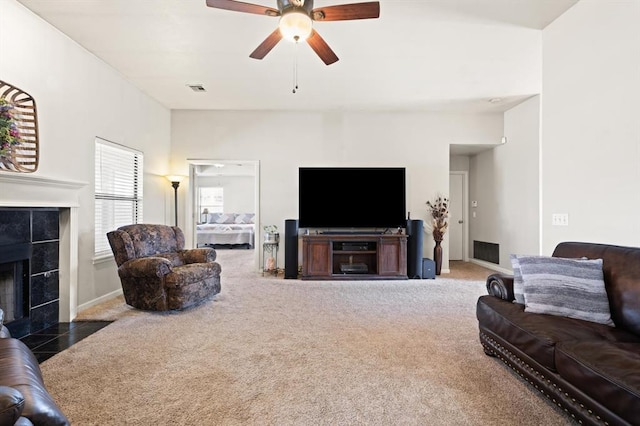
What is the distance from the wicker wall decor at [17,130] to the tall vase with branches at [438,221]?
17.9ft

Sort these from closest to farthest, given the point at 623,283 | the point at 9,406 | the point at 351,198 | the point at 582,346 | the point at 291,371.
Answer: the point at 9,406 < the point at 582,346 < the point at 623,283 < the point at 291,371 < the point at 351,198

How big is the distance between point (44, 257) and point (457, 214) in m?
6.97

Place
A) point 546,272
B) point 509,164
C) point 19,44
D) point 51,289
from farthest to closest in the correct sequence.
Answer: point 509,164 < point 51,289 < point 19,44 < point 546,272

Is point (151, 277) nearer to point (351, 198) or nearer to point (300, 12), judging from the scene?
point (300, 12)

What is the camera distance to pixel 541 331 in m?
1.84

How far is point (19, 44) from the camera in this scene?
292 cm

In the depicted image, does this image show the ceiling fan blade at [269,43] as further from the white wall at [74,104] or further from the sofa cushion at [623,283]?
the sofa cushion at [623,283]

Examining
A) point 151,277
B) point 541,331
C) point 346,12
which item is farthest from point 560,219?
point 151,277

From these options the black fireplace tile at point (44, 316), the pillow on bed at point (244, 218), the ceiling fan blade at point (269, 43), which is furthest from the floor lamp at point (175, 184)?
the pillow on bed at point (244, 218)

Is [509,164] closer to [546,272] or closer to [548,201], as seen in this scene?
[548,201]

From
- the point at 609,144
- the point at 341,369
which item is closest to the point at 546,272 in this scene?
the point at 609,144

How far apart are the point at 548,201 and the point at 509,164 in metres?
2.91

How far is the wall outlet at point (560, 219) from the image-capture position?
3014 millimetres

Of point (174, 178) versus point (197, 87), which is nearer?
point (197, 87)
